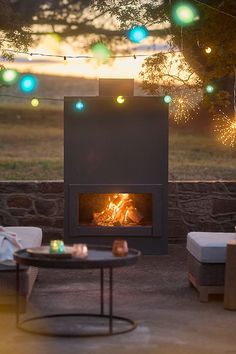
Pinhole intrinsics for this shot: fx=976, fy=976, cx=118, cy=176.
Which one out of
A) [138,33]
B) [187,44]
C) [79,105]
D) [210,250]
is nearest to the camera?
[210,250]

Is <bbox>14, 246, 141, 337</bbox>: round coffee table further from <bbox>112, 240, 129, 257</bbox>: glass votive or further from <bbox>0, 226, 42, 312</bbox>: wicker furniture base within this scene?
<bbox>0, 226, 42, 312</bbox>: wicker furniture base

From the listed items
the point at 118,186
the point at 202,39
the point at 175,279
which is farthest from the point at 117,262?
the point at 202,39

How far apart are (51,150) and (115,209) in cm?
885

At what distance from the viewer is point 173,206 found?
1162 cm

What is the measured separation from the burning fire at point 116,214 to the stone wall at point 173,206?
897 millimetres

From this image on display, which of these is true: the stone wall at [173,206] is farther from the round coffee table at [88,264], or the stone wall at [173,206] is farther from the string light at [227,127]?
the round coffee table at [88,264]

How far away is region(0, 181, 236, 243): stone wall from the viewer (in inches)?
456

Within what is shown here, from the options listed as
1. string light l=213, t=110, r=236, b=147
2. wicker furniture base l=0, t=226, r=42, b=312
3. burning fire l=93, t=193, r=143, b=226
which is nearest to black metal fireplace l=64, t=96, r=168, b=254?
burning fire l=93, t=193, r=143, b=226

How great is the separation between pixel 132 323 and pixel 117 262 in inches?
26.4

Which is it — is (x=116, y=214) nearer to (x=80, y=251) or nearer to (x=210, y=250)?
(x=210, y=250)

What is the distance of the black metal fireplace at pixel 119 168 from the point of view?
10.7 m

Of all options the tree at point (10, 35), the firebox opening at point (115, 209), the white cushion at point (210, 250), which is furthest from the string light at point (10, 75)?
the white cushion at point (210, 250)

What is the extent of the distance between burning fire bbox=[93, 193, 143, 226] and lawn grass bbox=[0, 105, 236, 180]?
3707 mm

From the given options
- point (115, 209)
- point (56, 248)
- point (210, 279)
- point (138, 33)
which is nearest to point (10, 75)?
point (138, 33)
